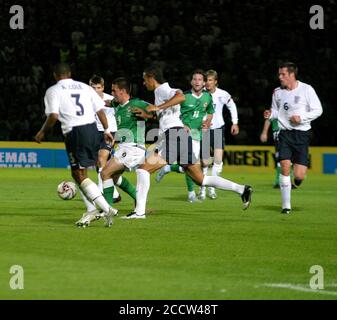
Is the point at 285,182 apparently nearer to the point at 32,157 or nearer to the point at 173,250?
the point at 173,250

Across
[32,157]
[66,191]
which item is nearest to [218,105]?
[66,191]

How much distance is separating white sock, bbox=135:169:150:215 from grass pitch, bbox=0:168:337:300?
0.24 metres

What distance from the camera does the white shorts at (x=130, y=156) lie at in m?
14.6

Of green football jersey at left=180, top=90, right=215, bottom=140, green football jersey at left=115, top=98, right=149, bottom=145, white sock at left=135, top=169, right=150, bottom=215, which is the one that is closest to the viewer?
white sock at left=135, top=169, right=150, bottom=215

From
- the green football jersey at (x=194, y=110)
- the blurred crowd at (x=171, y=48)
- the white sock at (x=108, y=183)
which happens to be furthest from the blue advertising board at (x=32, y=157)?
the white sock at (x=108, y=183)

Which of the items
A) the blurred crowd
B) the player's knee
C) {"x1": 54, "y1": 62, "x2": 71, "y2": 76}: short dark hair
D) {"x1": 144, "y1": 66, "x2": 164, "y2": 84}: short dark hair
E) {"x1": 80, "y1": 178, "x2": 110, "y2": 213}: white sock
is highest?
the blurred crowd

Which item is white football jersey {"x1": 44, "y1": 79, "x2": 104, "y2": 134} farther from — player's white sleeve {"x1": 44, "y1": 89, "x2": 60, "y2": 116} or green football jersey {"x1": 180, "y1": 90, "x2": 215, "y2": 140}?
green football jersey {"x1": 180, "y1": 90, "x2": 215, "y2": 140}

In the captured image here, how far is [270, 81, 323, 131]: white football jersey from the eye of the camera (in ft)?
51.1

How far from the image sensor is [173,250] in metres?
11.1

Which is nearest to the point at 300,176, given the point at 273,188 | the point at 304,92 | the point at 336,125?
the point at 304,92

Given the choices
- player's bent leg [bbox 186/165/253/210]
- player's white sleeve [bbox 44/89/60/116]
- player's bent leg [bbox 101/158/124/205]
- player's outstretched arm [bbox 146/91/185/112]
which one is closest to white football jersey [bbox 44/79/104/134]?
player's white sleeve [bbox 44/89/60/116]

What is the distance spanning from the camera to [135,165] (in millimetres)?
14688

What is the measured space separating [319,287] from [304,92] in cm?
725

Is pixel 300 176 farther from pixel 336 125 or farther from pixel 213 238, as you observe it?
pixel 336 125
